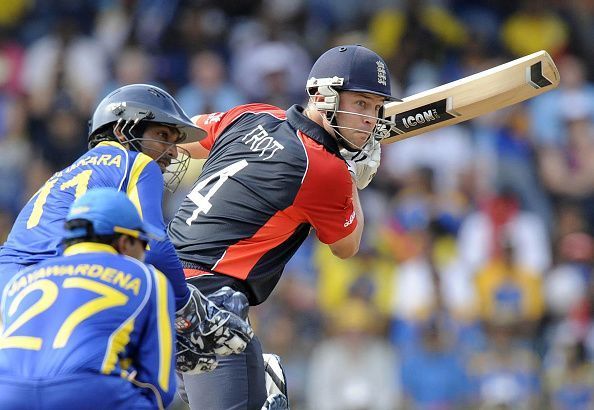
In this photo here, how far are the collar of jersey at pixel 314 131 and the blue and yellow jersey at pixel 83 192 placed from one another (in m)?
0.84

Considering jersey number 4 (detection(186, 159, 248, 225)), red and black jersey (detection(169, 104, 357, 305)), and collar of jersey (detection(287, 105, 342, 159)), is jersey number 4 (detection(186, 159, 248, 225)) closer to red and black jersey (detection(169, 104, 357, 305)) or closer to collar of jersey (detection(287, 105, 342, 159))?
red and black jersey (detection(169, 104, 357, 305))

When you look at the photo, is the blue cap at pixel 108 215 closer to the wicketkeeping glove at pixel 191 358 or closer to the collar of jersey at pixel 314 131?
the wicketkeeping glove at pixel 191 358

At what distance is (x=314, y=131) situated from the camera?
17.3 feet

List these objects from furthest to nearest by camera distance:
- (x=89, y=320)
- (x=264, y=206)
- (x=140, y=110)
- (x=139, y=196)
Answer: (x=264, y=206) < (x=140, y=110) < (x=139, y=196) < (x=89, y=320)

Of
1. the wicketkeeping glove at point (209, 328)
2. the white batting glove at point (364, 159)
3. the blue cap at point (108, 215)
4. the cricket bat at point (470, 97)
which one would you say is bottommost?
the wicketkeeping glove at point (209, 328)

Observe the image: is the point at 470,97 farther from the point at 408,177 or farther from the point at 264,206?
the point at 408,177

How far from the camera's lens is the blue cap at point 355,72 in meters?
5.26

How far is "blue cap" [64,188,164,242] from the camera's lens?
4.09 metres

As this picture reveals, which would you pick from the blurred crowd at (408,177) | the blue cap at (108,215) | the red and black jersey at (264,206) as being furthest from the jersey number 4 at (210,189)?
the blurred crowd at (408,177)

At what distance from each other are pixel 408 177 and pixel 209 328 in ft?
17.8

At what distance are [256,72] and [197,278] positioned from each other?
587 cm

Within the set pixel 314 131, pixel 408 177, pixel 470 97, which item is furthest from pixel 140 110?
pixel 408 177

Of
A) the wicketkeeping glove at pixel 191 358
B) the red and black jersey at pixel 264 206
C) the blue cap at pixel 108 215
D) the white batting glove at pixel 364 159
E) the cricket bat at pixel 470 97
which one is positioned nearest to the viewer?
the blue cap at pixel 108 215

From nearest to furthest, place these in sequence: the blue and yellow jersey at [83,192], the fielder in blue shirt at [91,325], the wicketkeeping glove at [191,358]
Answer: the fielder in blue shirt at [91,325], the blue and yellow jersey at [83,192], the wicketkeeping glove at [191,358]
